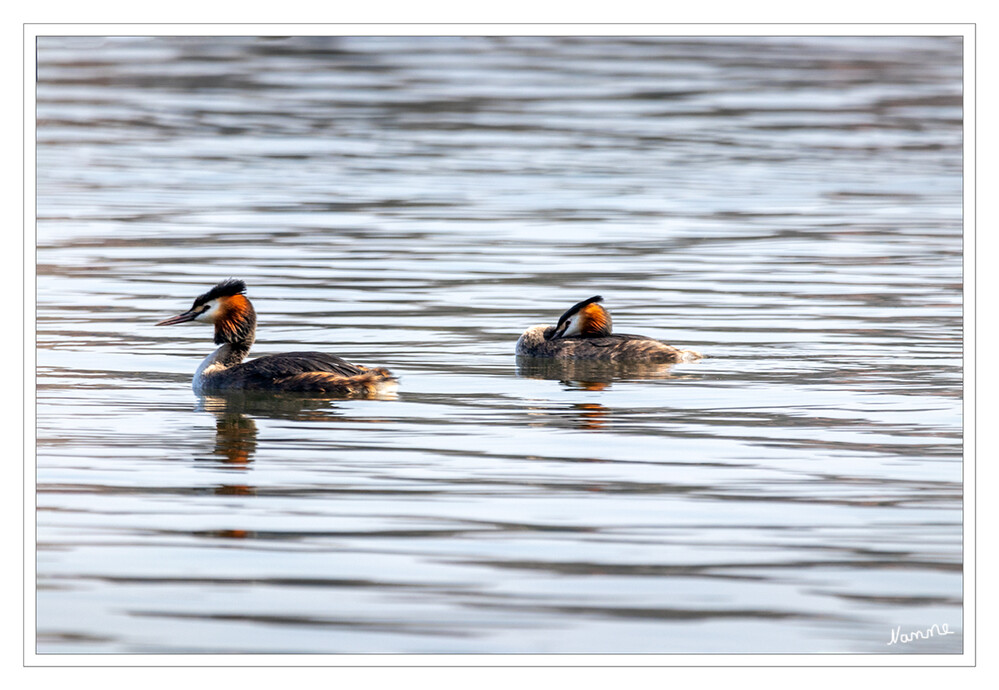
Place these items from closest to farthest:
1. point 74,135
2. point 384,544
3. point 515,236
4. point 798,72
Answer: point 384,544 → point 515,236 → point 74,135 → point 798,72

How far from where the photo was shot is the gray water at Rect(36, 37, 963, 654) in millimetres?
7375

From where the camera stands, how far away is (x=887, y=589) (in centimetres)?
755

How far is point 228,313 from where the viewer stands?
42.3ft

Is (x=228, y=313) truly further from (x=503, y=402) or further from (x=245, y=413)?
(x=503, y=402)

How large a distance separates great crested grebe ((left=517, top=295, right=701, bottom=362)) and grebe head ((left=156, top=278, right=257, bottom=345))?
2.24 m

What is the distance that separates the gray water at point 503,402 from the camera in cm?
738

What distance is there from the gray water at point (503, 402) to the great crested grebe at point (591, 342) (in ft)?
0.86

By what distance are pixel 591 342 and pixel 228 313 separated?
116 inches

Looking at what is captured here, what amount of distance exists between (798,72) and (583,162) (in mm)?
17308

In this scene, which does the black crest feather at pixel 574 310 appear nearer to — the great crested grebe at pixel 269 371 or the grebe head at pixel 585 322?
the grebe head at pixel 585 322
